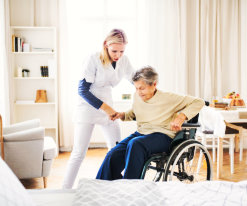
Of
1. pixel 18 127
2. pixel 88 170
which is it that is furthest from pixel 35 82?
pixel 88 170

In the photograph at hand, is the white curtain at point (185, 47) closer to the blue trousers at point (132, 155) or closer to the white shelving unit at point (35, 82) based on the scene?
the white shelving unit at point (35, 82)

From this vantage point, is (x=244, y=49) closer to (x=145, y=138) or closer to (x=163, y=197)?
(x=145, y=138)

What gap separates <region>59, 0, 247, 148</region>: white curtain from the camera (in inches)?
168

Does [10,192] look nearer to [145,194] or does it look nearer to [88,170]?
[145,194]

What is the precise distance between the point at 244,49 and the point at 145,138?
300 centimetres

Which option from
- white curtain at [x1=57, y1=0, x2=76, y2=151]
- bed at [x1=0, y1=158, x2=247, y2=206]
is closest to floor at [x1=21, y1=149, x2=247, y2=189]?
white curtain at [x1=57, y1=0, x2=76, y2=151]

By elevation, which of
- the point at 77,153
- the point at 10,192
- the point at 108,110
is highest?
the point at 108,110

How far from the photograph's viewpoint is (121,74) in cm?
251

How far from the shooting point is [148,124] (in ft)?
7.00

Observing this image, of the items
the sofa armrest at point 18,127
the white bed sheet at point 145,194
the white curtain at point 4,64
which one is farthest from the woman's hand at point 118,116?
the white curtain at point 4,64

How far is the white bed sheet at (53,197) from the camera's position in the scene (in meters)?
1.20

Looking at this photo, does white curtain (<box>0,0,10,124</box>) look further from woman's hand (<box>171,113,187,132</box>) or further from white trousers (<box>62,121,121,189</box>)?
woman's hand (<box>171,113,187,132</box>)

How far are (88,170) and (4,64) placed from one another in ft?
5.46

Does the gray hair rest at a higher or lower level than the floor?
higher
